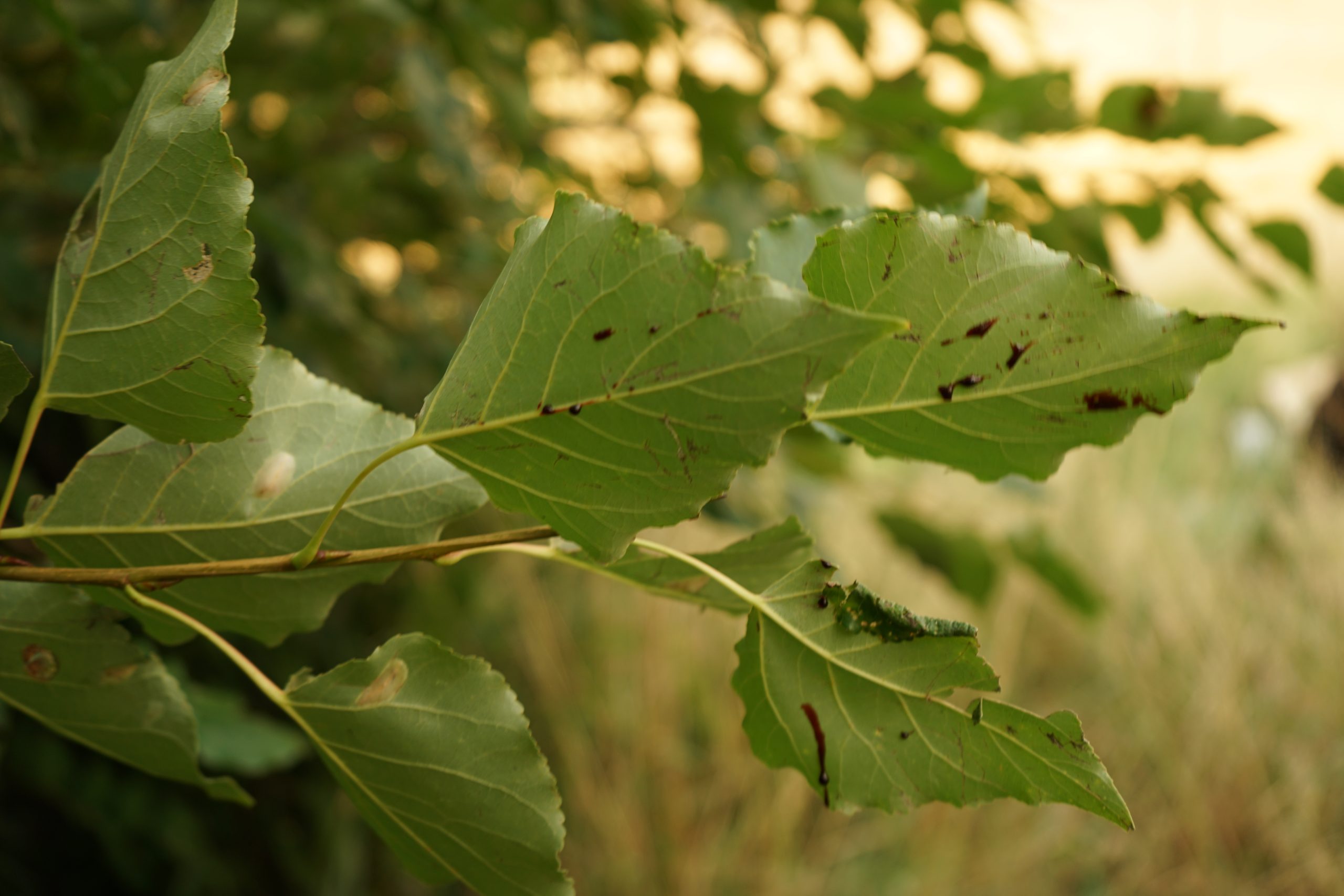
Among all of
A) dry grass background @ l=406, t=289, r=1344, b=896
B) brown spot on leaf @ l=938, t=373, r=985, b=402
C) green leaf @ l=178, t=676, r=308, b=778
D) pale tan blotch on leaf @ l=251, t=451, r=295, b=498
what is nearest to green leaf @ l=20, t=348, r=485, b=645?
pale tan blotch on leaf @ l=251, t=451, r=295, b=498

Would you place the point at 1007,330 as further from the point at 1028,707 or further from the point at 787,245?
the point at 1028,707

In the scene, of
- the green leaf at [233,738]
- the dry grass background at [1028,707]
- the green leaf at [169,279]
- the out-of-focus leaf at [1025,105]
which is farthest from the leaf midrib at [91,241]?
the dry grass background at [1028,707]

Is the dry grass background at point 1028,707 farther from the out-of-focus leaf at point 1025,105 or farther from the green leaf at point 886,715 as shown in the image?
the green leaf at point 886,715

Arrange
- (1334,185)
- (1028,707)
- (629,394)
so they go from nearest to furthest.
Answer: (629,394)
(1334,185)
(1028,707)

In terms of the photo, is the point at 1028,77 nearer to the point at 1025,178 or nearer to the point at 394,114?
the point at 1025,178

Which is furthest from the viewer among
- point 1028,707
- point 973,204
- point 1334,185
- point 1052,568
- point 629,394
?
point 1028,707

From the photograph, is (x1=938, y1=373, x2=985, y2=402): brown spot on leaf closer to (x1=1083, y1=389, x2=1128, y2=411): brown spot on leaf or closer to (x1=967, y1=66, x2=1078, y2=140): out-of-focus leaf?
(x1=1083, y1=389, x2=1128, y2=411): brown spot on leaf

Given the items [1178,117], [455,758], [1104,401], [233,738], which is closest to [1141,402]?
[1104,401]
